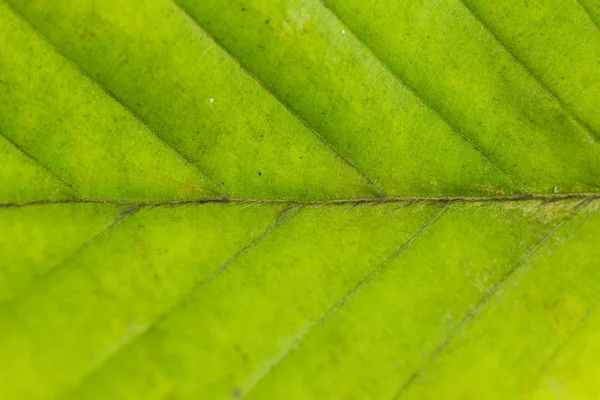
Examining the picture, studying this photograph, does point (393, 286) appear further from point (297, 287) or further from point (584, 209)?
point (584, 209)

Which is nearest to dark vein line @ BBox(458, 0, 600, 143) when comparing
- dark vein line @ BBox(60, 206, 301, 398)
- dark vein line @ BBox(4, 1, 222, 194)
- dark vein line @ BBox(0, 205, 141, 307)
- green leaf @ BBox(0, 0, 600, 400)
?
green leaf @ BBox(0, 0, 600, 400)

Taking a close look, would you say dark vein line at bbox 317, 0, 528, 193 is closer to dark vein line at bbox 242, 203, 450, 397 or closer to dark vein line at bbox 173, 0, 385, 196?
dark vein line at bbox 242, 203, 450, 397

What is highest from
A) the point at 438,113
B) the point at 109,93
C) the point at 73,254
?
the point at 109,93

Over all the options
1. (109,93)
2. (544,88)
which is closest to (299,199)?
(109,93)

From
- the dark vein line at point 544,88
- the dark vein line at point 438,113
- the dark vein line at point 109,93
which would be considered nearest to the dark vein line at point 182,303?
the dark vein line at point 109,93

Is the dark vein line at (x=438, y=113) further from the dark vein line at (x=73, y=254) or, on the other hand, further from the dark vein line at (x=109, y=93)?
the dark vein line at (x=73, y=254)

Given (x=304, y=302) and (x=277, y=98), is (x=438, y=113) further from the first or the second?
(x=304, y=302)

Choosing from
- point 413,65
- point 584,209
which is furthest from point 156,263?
Result: point 584,209
